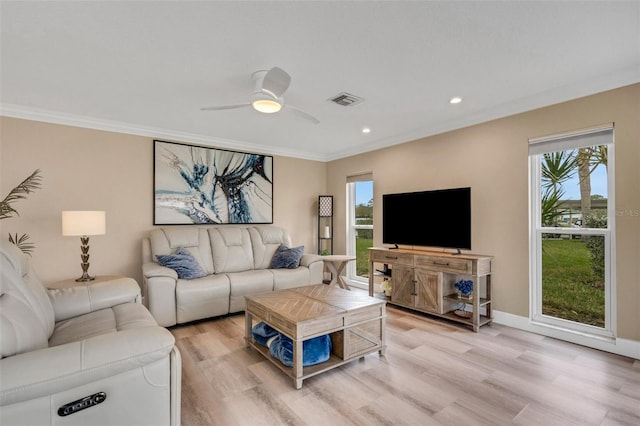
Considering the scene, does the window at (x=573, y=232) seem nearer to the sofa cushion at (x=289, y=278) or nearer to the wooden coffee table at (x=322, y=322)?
the wooden coffee table at (x=322, y=322)

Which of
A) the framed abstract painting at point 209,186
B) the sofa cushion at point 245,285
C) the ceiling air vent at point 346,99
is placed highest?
the ceiling air vent at point 346,99

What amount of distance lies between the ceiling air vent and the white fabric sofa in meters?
2.27

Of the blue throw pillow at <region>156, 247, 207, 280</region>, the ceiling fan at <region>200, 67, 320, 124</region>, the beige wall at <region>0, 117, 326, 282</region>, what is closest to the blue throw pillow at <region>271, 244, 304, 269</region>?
the blue throw pillow at <region>156, 247, 207, 280</region>

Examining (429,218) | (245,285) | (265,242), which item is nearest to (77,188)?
(245,285)

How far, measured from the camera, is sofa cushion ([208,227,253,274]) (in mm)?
4219

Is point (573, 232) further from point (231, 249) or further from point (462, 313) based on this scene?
point (231, 249)

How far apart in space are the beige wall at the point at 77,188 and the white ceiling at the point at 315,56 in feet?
0.82

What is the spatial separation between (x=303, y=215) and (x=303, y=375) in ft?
12.2

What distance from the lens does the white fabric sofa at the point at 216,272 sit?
3.38 metres

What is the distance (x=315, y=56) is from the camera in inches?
91.1

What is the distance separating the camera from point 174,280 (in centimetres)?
344

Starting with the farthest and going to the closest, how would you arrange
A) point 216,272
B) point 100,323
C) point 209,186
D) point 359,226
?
point 359,226, point 209,186, point 216,272, point 100,323

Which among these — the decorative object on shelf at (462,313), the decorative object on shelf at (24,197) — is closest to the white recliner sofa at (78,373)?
the decorative object on shelf at (24,197)

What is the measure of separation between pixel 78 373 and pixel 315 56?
2.33 m
